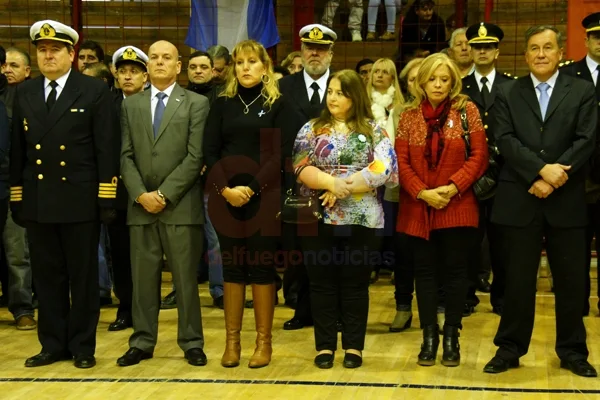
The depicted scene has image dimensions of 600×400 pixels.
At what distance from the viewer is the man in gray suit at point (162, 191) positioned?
5.43 metres

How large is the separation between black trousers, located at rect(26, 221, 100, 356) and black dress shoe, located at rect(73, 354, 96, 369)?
1.2 inches

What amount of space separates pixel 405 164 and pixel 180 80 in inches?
197

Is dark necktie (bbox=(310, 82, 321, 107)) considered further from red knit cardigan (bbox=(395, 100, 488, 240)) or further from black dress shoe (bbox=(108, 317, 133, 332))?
black dress shoe (bbox=(108, 317, 133, 332))

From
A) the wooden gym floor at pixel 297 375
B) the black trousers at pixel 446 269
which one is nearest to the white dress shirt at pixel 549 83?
the black trousers at pixel 446 269

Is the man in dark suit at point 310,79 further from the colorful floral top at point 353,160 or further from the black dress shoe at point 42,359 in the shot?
the black dress shoe at point 42,359

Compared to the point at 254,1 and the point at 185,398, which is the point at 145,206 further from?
the point at 254,1

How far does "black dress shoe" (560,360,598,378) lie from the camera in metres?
5.09

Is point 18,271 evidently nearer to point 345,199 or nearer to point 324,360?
point 324,360

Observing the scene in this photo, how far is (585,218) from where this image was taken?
516 centimetres

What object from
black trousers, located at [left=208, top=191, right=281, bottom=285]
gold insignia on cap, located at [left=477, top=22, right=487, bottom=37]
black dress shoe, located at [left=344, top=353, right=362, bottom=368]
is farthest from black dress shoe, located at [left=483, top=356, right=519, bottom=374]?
gold insignia on cap, located at [left=477, top=22, right=487, bottom=37]

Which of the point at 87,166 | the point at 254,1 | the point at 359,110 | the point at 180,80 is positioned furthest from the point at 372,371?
the point at 180,80

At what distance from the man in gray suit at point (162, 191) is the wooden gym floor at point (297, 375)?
210mm

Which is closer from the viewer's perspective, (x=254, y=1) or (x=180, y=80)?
(x=254, y=1)

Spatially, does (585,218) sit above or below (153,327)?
above
